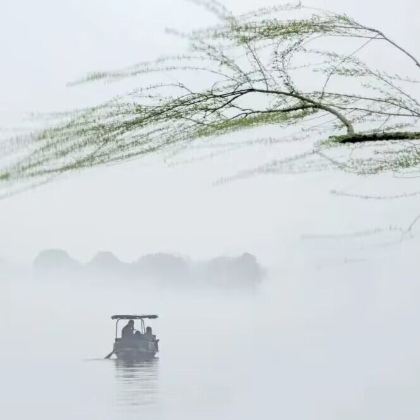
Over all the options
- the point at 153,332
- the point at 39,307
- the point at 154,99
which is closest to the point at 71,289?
the point at 39,307

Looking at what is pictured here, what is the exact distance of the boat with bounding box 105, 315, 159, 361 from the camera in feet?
6.65

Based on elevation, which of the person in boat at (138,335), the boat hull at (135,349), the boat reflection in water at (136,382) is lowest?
the boat reflection in water at (136,382)

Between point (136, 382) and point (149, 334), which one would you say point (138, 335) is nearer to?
point (149, 334)

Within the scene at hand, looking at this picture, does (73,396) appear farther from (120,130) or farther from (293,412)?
(120,130)

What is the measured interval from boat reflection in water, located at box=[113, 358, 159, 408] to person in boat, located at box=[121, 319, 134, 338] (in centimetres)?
6

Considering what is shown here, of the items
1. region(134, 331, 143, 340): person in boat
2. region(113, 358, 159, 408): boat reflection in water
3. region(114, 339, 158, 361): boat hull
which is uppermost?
region(134, 331, 143, 340): person in boat

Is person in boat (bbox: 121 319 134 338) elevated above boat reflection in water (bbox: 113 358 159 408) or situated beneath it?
elevated above

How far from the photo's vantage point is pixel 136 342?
213cm

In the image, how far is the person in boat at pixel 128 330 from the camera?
6.70ft

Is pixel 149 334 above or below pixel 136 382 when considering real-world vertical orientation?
above

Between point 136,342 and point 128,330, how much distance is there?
0.26ft

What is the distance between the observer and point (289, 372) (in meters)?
1.94

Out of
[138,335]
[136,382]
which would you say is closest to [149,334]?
[138,335]

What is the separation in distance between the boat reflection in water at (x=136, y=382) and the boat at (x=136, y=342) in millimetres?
17
